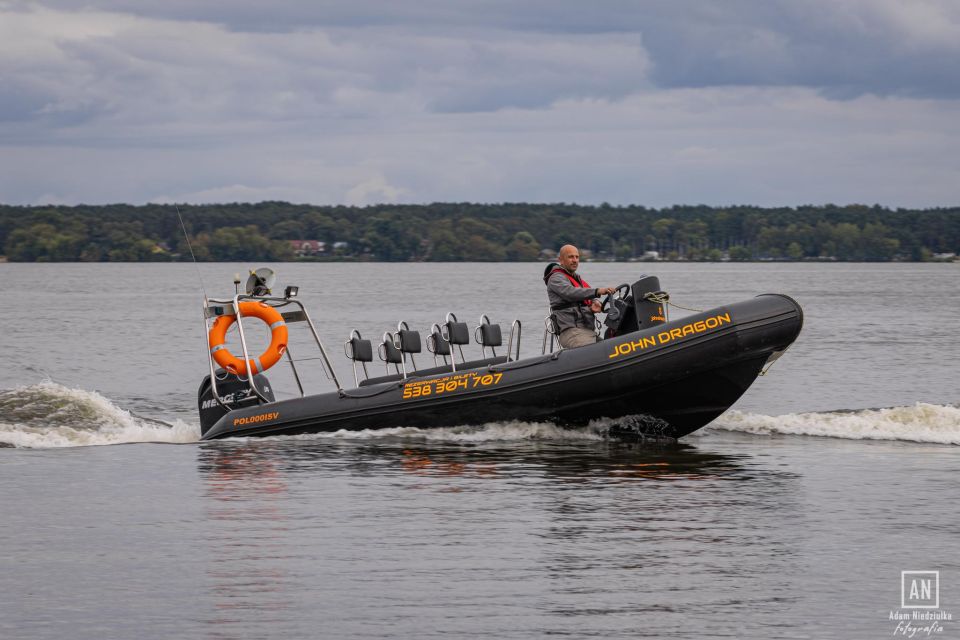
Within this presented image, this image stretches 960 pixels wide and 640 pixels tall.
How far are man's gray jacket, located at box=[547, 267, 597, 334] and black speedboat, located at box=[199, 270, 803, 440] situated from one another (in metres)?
0.23

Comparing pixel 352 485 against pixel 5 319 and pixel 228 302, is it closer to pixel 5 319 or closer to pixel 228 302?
pixel 228 302

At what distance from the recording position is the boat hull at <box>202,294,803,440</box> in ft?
37.3

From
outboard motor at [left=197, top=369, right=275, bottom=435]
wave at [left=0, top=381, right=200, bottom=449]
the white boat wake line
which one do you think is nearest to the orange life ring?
outboard motor at [left=197, top=369, right=275, bottom=435]

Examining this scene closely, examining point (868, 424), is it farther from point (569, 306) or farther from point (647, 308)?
point (569, 306)

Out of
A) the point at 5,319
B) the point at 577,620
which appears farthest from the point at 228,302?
the point at 5,319

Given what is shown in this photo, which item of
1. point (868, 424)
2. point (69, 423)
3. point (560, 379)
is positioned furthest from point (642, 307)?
point (69, 423)

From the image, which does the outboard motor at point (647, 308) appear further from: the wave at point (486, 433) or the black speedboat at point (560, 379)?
the wave at point (486, 433)

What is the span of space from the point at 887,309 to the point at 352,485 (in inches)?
1704

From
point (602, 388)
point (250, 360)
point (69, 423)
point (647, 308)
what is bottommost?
point (69, 423)

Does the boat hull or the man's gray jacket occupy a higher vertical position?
the man's gray jacket

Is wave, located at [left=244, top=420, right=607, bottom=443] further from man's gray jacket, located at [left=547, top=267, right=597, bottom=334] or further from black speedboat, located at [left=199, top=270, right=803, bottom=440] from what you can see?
man's gray jacket, located at [left=547, top=267, right=597, bottom=334]

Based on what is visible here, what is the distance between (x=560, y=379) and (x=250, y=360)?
10.3 feet

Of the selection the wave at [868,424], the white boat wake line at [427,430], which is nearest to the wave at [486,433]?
the white boat wake line at [427,430]

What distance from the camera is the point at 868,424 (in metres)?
13.0
